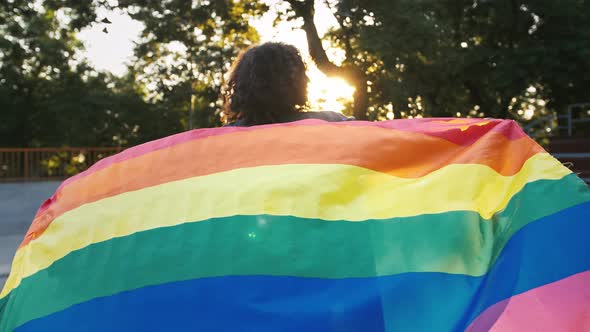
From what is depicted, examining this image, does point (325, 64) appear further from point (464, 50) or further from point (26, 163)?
point (26, 163)

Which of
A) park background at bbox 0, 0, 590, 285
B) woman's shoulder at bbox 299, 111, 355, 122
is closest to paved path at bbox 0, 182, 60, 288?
park background at bbox 0, 0, 590, 285

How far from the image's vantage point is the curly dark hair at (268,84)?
112 inches

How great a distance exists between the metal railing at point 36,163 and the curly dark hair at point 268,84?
2159cm

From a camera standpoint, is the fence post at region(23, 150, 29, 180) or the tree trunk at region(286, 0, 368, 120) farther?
the fence post at region(23, 150, 29, 180)

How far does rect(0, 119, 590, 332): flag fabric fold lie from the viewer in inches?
76.3

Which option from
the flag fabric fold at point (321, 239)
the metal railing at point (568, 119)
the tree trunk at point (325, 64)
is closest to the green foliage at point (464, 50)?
the metal railing at point (568, 119)

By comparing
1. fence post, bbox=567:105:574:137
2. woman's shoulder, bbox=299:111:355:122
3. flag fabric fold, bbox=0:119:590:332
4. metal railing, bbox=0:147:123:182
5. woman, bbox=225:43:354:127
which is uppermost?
woman, bbox=225:43:354:127

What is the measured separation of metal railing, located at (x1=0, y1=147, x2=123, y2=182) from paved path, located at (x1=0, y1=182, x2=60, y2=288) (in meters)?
1.43

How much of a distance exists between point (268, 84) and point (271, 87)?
2 cm

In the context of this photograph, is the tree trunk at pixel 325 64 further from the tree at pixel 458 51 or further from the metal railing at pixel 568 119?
the metal railing at pixel 568 119

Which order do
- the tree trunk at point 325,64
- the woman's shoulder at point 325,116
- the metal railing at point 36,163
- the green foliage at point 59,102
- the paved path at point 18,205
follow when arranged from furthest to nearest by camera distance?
the green foliage at point 59,102, the metal railing at point 36,163, the tree trunk at point 325,64, the paved path at point 18,205, the woman's shoulder at point 325,116

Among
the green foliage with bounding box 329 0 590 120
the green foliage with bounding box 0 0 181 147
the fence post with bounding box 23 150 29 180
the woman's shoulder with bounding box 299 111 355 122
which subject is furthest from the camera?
the green foliage with bounding box 0 0 181 147

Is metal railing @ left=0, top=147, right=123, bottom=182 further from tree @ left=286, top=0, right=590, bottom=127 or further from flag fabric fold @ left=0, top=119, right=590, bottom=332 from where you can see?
flag fabric fold @ left=0, top=119, right=590, bottom=332

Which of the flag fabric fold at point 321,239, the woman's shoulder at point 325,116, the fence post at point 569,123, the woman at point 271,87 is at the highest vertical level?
the woman at point 271,87
